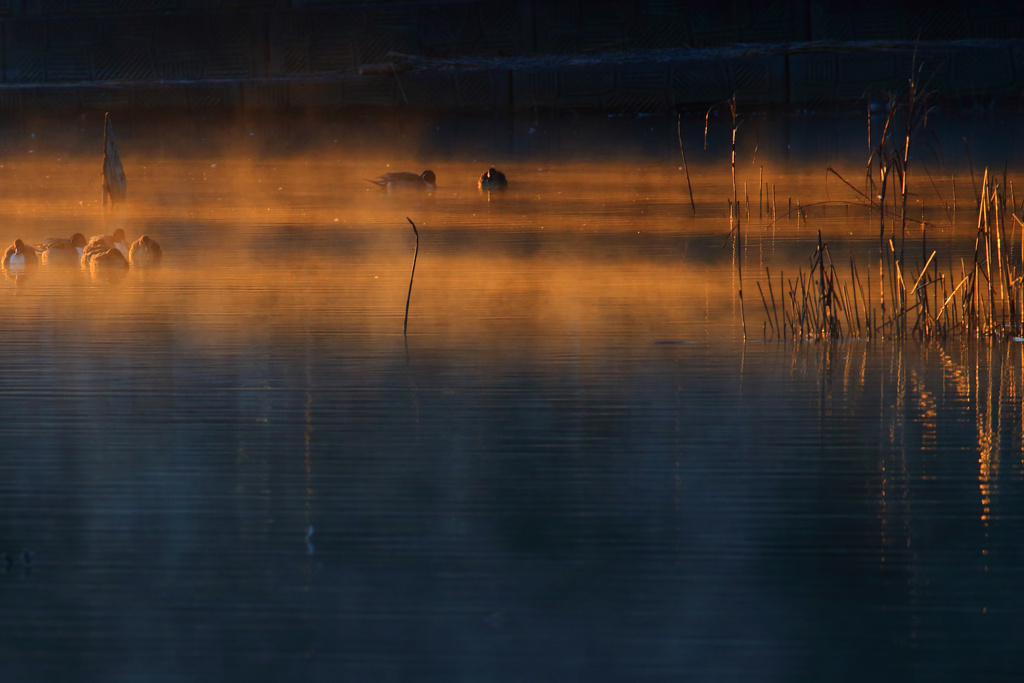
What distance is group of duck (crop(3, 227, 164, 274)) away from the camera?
992 centimetres

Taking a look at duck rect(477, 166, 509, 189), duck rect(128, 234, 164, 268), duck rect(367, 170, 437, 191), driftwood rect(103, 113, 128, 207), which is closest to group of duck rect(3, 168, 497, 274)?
duck rect(128, 234, 164, 268)

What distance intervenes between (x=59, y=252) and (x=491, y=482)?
6.40 metres

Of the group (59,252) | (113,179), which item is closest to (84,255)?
(59,252)

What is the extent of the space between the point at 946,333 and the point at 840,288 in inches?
36.5

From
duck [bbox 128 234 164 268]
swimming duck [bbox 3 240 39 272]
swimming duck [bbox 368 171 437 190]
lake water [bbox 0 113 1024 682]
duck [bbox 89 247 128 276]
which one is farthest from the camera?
swimming duck [bbox 368 171 437 190]

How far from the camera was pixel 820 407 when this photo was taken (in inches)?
228

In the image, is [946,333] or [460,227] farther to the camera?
[460,227]

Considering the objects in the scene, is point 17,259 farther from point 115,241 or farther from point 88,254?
point 115,241

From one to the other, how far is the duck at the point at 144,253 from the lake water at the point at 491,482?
0.33 m

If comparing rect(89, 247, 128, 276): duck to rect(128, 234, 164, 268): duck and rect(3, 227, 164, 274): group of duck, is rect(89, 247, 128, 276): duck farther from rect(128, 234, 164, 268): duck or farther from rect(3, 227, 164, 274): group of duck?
rect(128, 234, 164, 268): duck

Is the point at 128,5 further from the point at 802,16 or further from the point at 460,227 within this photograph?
the point at 460,227

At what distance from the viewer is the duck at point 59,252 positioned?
34.0 feet

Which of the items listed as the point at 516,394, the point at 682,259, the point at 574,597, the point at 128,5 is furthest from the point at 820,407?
the point at 128,5

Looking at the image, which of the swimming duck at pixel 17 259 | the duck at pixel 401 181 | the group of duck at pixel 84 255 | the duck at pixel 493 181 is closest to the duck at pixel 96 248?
the group of duck at pixel 84 255
